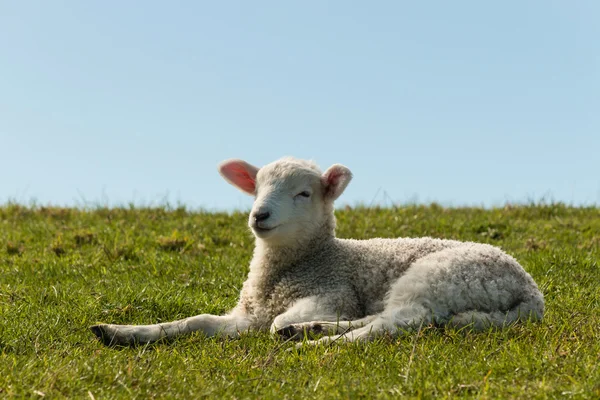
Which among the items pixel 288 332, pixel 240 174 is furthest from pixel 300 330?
pixel 240 174

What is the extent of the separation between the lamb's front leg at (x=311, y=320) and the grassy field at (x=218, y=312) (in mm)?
159

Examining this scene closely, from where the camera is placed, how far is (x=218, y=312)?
7801mm

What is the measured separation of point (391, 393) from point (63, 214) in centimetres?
1067

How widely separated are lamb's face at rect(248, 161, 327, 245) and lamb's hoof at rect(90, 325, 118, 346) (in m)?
1.46

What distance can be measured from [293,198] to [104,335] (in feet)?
6.39

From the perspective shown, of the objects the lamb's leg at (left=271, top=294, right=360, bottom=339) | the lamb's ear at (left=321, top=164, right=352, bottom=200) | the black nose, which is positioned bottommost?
the lamb's leg at (left=271, top=294, right=360, bottom=339)

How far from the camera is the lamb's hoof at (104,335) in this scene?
648 cm

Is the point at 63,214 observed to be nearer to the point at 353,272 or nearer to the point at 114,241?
the point at 114,241

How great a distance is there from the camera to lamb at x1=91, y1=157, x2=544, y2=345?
638 cm

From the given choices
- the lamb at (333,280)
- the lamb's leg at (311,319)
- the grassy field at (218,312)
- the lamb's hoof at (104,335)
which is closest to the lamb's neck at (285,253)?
the lamb at (333,280)

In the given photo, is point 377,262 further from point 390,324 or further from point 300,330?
point 300,330

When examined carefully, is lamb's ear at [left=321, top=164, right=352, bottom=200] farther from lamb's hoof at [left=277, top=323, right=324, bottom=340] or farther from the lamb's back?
lamb's hoof at [left=277, top=323, right=324, bottom=340]

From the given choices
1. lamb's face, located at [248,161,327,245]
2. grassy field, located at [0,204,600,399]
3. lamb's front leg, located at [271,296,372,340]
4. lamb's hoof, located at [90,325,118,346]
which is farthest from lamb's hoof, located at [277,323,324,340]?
lamb's hoof, located at [90,325,118,346]

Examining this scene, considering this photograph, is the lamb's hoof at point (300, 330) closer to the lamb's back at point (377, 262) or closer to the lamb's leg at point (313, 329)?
the lamb's leg at point (313, 329)
